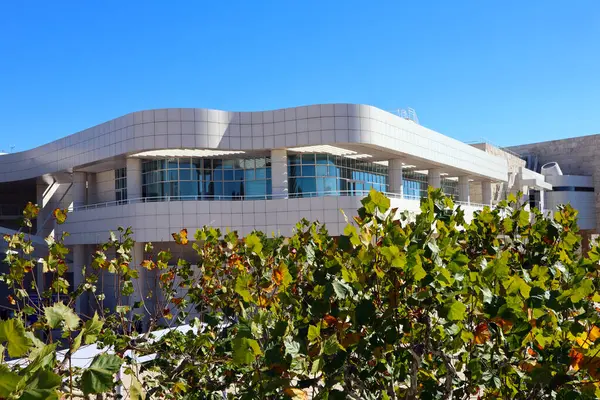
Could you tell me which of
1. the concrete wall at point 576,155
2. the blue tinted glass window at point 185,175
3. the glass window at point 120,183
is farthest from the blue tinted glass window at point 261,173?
the concrete wall at point 576,155

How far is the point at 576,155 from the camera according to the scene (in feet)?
168

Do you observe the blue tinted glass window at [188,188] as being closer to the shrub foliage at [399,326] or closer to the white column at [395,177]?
the white column at [395,177]

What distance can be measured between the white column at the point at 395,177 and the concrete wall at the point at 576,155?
32.3 m

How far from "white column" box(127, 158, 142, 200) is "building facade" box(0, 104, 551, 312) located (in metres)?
0.04

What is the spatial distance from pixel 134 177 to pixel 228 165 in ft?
13.7

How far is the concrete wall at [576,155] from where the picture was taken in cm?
4956

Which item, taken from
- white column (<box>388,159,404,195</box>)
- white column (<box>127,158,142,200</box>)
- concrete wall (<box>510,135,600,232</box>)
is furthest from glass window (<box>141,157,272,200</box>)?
concrete wall (<box>510,135,600,232</box>)

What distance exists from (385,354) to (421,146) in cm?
2400

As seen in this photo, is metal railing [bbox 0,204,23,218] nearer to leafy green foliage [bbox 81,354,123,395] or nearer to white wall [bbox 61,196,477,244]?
white wall [bbox 61,196,477,244]

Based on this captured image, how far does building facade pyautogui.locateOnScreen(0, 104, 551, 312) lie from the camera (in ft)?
70.1

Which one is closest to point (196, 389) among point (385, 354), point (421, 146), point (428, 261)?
point (385, 354)

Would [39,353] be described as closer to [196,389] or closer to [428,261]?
[428,261]

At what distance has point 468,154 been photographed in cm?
3328

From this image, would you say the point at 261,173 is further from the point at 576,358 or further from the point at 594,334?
the point at 576,358
